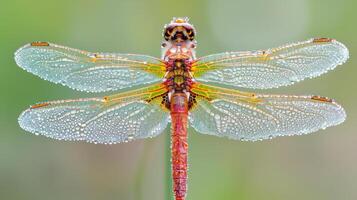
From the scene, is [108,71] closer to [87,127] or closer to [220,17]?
[87,127]

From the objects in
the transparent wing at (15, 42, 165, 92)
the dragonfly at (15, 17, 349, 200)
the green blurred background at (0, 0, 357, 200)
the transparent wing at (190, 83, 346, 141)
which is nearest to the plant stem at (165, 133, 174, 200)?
the dragonfly at (15, 17, 349, 200)

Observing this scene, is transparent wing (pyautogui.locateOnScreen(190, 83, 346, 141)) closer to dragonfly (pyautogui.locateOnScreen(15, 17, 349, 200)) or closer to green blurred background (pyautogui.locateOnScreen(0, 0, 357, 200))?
dragonfly (pyautogui.locateOnScreen(15, 17, 349, 200))

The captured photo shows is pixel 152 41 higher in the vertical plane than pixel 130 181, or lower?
higher

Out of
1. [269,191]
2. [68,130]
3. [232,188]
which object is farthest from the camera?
[269,191]

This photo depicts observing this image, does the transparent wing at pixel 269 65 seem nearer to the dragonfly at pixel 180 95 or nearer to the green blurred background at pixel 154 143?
the dragonfly at pixel 180 95

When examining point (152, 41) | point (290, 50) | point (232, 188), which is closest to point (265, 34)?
point (152, 41)

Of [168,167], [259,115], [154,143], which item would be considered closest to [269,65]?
[259,115]

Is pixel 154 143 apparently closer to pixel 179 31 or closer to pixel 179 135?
pixel 179 135
